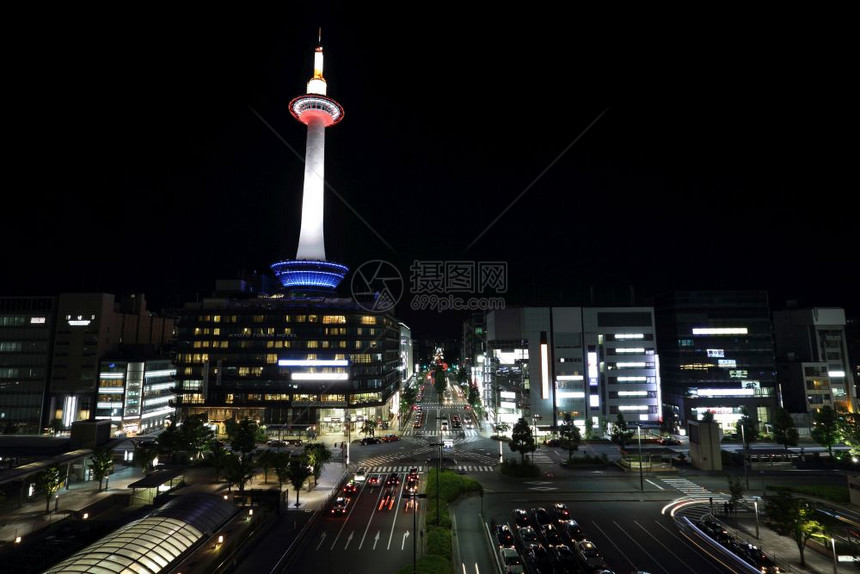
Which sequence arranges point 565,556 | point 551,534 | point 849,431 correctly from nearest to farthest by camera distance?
1. point 565,556
2. point 551,534
3. point 849,431

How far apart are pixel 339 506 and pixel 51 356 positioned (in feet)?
266

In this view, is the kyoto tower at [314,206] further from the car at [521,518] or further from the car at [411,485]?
the car at [521,518]

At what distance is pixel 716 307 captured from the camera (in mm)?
81188

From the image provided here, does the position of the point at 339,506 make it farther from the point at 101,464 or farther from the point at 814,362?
the point at 814,362

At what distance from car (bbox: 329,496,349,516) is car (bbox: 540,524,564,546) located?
1615cm

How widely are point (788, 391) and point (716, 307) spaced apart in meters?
22.3

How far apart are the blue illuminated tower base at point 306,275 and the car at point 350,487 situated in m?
69.3

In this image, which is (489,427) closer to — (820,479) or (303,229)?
(820,479)

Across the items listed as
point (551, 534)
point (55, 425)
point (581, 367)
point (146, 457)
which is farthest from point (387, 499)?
point (55, 425)

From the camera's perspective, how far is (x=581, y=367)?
83188 mm

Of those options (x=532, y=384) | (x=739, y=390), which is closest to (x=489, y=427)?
(x=532, y=384)

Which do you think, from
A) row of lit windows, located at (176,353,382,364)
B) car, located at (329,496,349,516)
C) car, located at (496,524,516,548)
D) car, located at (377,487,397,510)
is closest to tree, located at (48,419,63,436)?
row of lit windows, located at (176,353,382,364)

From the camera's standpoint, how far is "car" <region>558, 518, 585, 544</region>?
32156mm

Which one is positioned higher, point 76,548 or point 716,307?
point 716,307
